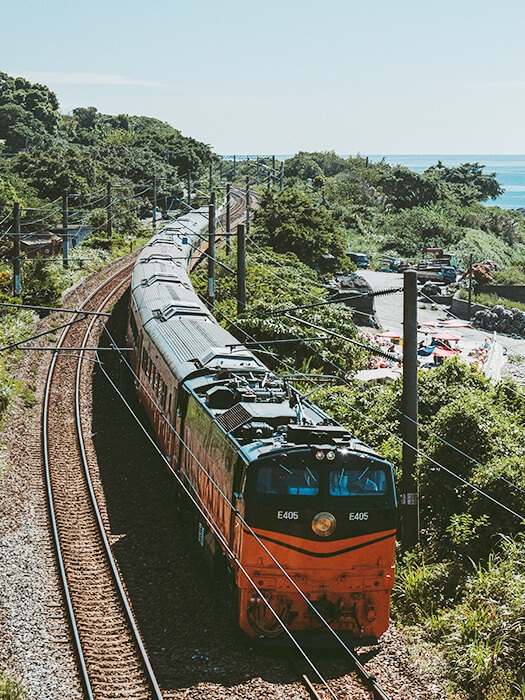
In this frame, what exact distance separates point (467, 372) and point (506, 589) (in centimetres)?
881

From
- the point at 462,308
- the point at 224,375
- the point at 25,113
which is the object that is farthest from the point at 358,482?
the point at 25,113

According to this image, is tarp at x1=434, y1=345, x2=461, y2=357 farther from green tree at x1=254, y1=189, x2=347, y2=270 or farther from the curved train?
the curved train

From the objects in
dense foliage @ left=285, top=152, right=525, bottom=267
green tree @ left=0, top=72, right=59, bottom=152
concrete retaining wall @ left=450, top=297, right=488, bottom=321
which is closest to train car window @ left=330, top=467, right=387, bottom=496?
concrete retaining wall @ left=450, top=297, right=488, bottom=321

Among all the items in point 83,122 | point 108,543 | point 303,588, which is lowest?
point 108,543

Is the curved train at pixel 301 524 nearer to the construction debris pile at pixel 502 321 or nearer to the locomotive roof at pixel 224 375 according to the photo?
the locomotive roof at pixel 224 375

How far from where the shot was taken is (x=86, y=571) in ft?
48.2

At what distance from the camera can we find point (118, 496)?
18141mm

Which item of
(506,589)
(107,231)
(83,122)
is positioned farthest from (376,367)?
(83,122)

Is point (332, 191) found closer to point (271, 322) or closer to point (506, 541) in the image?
point (271, 322)

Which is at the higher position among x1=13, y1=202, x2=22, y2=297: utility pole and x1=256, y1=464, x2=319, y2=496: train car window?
x1=13, y1=202, x2=22, y2=297: utility pole

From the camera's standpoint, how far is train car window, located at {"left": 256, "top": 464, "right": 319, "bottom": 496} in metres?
11.3

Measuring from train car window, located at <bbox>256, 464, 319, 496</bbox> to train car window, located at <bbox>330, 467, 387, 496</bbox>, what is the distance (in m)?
0.26

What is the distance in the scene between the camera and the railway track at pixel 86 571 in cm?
1133

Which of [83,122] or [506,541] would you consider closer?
[506,541]
